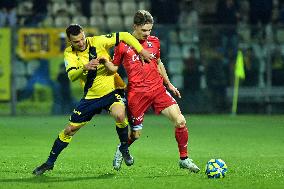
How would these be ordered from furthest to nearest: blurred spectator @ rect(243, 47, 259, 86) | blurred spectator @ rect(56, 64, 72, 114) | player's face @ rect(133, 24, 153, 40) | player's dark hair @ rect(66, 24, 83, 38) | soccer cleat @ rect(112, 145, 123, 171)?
blurred spectator @ rect(243, 47, 259, 86) → blurred spectator @ rect(56, 64, 72, 114) → soccer cleat @ rect(112, 145, 123, 171) → player's face @ rect(133, 24, 153, 40) → player's dark hair @ rect(66, 24, 83, 38)

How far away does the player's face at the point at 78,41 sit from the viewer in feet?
36.5

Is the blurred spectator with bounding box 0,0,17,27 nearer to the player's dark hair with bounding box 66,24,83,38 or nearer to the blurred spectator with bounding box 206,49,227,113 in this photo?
the blurred spectator with bounding box 206,49,227,113

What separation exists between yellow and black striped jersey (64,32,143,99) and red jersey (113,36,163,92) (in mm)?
461

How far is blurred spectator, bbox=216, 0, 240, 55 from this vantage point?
24.4 metres

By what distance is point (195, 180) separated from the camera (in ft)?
35.2

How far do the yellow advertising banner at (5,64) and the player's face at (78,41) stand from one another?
12436 mm

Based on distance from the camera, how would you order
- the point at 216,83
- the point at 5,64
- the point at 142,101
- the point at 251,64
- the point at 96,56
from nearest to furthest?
the point at 96,56, the point at 142,101, the point at 5,64, the point at 216,83, the point at 251,64

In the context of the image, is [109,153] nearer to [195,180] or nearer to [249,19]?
[195,180]

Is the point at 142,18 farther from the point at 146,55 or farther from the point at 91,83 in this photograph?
the point at 91,83

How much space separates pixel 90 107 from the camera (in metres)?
11.5

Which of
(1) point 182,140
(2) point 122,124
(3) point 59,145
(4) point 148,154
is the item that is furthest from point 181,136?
(4) point 148,154

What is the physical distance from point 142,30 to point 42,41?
1210 cm

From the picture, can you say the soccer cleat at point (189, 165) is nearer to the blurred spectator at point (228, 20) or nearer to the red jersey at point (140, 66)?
the red jersey at point (140, 66)

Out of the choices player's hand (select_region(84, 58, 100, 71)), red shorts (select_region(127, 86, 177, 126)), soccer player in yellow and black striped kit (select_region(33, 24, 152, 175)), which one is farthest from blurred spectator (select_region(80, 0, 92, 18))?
player's hand (select_region(84, 58, 100, 71))
